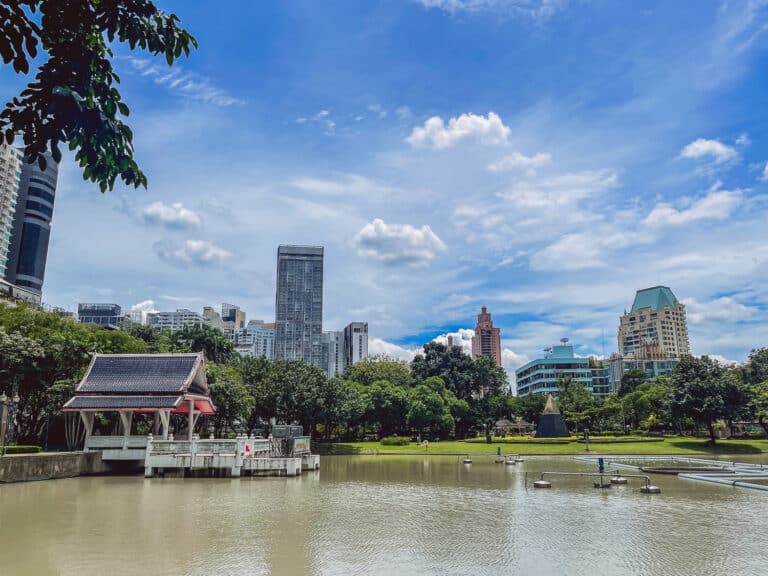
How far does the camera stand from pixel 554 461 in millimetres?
41406

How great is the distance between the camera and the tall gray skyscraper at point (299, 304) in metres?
166

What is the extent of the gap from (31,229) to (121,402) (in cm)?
8497

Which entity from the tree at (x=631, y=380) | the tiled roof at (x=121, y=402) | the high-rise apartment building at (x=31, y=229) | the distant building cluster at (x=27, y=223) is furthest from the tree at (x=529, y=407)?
the high-rise apartment building at (x=31, y=229)

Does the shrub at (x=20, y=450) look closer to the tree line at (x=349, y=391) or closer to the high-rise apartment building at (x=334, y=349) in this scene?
the tree line at (x=349, y=391)

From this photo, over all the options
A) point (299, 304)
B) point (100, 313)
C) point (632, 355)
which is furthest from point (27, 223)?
point (632, 355)

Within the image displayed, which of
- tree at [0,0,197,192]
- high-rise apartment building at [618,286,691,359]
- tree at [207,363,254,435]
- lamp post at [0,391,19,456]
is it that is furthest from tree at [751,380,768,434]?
high-rise apartment building at [618,286,691,359]

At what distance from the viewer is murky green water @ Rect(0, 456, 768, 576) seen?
1145cm

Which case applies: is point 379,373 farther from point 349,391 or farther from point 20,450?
point 20,450

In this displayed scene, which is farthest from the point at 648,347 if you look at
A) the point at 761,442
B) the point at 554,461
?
the point at 554,461

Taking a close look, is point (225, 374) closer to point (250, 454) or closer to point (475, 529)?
point (250, 454)

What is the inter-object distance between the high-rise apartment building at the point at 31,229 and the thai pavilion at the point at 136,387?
3171 inches

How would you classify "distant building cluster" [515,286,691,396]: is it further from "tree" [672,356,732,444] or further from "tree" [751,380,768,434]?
"tree" [672,356,732,444]

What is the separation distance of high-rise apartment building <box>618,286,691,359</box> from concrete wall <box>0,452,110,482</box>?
142 meters

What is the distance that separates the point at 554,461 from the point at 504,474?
11654 millimetres
